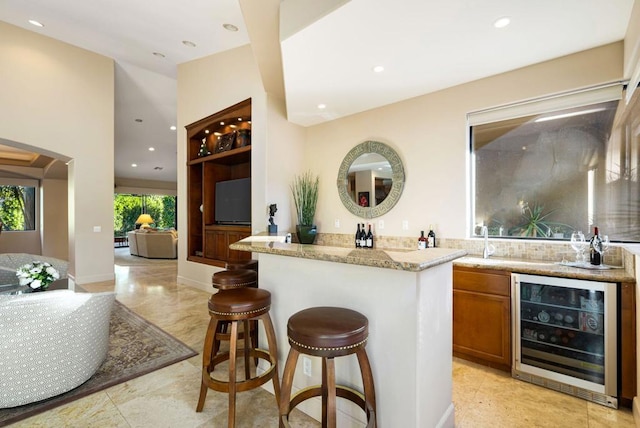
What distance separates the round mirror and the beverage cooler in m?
1.62

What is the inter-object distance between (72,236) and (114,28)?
3.76m

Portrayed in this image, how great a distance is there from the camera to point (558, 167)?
270 centimetres

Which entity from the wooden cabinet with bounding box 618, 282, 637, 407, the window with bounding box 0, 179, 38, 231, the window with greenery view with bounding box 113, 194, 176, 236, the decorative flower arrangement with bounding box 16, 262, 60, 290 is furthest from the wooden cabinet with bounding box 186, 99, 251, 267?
the window with greenery view with bounding box 113, 194, 176, 236

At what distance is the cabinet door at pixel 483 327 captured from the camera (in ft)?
7.77

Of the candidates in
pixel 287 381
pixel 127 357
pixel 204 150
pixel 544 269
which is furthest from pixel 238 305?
pixel 204 150

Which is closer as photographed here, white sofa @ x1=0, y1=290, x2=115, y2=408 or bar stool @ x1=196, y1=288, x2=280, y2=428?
bar stool @ x1=196, y1=288, x2=280, y2=428

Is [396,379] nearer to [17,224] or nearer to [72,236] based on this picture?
[72,236]

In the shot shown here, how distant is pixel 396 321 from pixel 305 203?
111 inches

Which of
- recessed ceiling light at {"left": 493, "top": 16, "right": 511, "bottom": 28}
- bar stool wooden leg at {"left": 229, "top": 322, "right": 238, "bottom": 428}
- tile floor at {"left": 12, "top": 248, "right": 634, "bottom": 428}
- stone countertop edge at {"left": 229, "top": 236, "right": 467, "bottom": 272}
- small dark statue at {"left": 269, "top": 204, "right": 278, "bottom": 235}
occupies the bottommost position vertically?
tile floor at {"left": 12, "top": 248, "right": 634, "bottom": 428}

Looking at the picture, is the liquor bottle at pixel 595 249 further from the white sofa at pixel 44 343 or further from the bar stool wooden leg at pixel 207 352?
the white sofa at pixel 44 343

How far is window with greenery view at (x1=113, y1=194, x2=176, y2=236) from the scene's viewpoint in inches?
513

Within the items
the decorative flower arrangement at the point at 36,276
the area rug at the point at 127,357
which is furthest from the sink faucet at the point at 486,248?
the decorative flower arrangement at the point at 36,276

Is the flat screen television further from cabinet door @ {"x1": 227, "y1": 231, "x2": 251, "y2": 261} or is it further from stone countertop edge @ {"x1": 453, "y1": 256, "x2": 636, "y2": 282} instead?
stone countertop edge @ {"x1": 453, "y1": 256, "x2": 636, "y2": 282}

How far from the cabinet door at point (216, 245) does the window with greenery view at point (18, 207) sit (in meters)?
7.29
